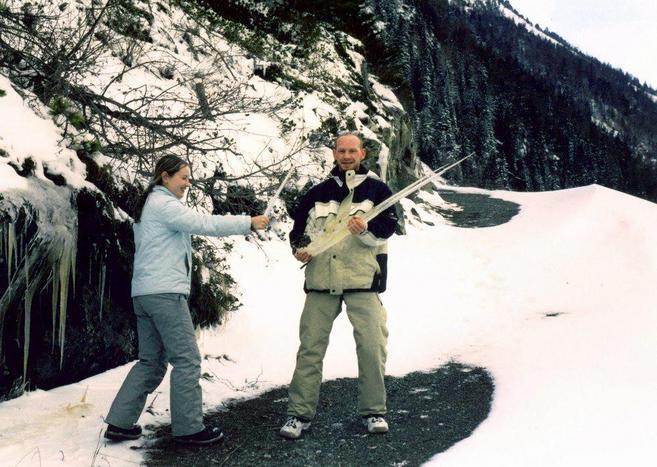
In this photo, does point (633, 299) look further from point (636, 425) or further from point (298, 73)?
point (298, 73)

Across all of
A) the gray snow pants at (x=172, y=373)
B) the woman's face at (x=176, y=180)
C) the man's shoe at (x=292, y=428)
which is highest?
the woman's face at (x=176, y=180)

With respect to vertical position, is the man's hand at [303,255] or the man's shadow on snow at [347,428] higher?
the man's hand at [303,255]

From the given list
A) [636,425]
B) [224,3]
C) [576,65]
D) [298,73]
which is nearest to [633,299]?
[636,425]

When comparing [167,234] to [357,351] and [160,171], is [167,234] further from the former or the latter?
[357,351]

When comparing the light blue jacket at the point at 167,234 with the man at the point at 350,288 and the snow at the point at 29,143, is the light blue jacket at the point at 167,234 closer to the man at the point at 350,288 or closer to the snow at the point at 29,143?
the man at the point at 350,288

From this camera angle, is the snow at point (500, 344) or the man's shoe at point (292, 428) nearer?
the snow at point (500, 344)

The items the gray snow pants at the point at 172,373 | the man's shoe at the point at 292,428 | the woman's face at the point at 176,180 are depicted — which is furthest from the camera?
the man's shoe at the point at 292,428

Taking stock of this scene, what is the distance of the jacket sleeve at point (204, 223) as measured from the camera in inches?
134

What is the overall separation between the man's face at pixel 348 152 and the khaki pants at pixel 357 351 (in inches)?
37.1

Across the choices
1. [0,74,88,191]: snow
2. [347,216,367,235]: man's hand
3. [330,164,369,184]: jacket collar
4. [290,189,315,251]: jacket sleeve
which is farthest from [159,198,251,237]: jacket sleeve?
[0,74,88,191]: snow

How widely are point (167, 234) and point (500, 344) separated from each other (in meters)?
4.55

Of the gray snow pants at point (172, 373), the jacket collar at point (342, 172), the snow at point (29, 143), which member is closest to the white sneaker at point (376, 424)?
the gray snow pants at point (172, 373)

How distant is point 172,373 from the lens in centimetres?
343

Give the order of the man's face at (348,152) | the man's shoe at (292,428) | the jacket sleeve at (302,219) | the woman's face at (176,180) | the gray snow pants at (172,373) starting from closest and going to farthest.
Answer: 1. the gray snow pants at (172,373)
2. the woman's face at (176,180)
3. the man's shoe at (292,428)
4. the man's face at (348,152)
5. the jacket sleeve at (302,219)
